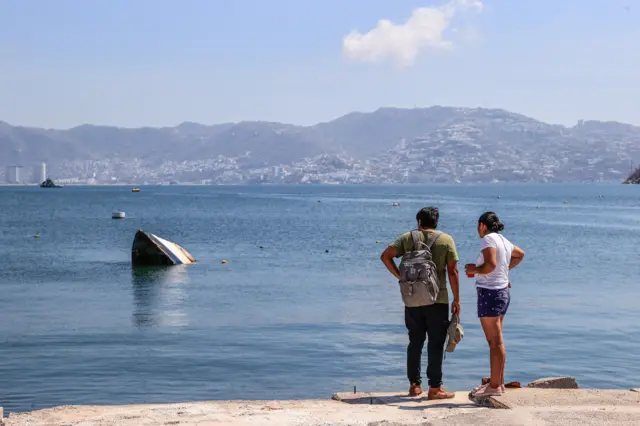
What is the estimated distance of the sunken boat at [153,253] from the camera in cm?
4109

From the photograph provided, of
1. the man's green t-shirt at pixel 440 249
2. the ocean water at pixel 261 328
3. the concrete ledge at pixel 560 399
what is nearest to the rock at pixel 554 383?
the concrete ledge at pixel 560 399

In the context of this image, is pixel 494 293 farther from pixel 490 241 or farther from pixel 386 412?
pixel 386 412

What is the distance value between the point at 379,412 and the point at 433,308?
4.52 ft

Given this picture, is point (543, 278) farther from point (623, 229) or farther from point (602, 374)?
point (623, 229)

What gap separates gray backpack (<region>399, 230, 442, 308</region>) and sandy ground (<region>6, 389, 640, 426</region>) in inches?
47.4

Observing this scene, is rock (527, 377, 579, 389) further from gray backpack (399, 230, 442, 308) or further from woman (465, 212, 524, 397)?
gray backpack (399, 230, 442, 308)

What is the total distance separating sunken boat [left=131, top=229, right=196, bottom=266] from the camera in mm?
41094

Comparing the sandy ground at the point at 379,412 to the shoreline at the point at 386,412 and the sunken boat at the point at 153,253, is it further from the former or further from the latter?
the sunken boat at the point at 153,253

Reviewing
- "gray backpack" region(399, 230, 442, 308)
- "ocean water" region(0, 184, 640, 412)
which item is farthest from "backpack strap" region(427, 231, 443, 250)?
"ocean water" region(0, 184, 640, 412)

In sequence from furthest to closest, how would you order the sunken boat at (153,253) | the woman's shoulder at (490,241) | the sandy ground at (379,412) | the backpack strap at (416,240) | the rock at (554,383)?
the sunken boat at (153,253) < the rock at (554,383) < the backpack strap at (416,240) < the woman's shoulder at (490,241) < the sandy ground at (379,412)

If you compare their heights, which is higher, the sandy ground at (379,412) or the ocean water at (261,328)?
the sandy ground at (379,412)

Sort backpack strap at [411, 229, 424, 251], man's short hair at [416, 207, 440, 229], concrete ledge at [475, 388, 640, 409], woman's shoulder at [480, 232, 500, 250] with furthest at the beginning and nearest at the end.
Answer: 1. man's short hair at [416, 207, 440, 229]
2. backpack strap at [411, 229, 424, 251]
3. woman's shoulder at [480, 232, 500, 250]
4. concrete ledge at [475, 388, 640, 409]

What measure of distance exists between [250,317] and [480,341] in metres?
6.89

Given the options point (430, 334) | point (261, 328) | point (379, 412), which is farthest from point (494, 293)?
point (261, 328)
